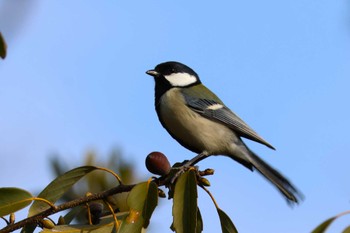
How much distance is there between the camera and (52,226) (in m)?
2.71

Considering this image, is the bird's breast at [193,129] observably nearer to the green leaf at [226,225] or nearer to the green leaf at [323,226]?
the green leaf at [226,225]

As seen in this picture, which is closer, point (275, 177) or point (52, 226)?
point (52, 226)

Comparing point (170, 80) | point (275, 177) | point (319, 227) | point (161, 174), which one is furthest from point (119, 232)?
point (170, 80)

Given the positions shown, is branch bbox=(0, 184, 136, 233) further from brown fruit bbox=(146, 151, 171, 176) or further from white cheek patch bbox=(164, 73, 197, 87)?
white cheek patch bbox=(164, 73, 197, 87)

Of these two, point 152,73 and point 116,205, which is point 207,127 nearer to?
point 152,73

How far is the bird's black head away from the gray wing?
0.36m

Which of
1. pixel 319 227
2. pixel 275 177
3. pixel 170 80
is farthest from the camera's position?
pixel 170 80

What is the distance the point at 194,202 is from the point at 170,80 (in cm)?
292

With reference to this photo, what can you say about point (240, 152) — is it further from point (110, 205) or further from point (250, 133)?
point (110, 205)

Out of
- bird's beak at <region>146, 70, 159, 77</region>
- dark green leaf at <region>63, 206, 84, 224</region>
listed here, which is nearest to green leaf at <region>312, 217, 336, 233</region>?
dark green leaf at <region>63, 206, 84, 224</region>

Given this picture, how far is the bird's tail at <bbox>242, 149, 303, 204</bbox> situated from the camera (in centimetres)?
453

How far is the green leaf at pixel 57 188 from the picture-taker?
287 cm

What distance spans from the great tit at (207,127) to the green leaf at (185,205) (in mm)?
1924

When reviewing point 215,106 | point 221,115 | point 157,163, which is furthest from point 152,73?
point 157,163
